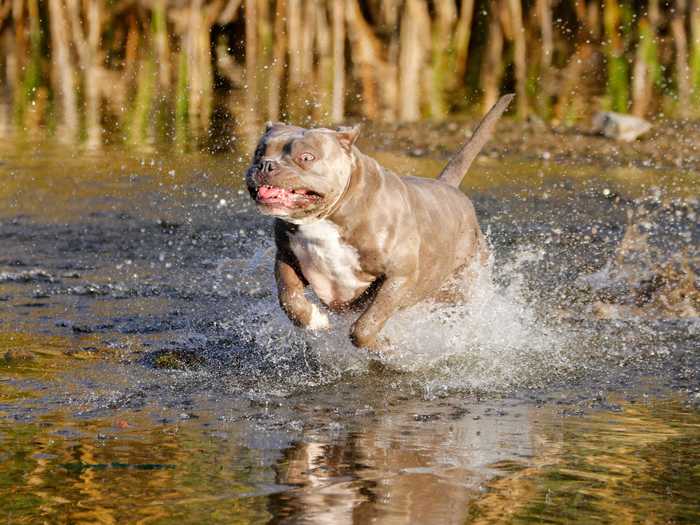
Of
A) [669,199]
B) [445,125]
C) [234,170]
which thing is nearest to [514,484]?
[669,199]

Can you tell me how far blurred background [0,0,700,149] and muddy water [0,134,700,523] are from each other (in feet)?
10.8

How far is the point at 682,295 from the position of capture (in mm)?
7734

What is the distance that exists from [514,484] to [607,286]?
3.73 metres

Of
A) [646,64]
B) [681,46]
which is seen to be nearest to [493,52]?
[646,64]

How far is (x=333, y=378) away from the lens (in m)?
6.13

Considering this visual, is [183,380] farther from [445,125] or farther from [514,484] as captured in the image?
[445,125]

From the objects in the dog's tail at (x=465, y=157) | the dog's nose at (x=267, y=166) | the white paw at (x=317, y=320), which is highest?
the dog's nose at (x=267, y=166)

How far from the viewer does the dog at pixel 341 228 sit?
5.87 meters

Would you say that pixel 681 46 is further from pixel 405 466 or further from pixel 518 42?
pixel 405 466

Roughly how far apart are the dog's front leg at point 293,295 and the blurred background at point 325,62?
6.77 m

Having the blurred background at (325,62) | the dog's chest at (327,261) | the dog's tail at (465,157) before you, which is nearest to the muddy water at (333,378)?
the dog's chest at (327,261)

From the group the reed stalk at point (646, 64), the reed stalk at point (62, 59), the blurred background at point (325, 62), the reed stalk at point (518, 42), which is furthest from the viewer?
the reed stalk at point (518, 42)

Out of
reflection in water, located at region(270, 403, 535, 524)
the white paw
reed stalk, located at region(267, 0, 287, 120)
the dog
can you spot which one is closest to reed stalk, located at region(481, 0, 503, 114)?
reed stalk, located at region(267, 0, 287, 120)

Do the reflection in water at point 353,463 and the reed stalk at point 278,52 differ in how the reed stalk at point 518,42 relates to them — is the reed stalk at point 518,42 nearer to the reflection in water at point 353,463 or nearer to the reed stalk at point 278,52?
the reed stalk at point 278,52
